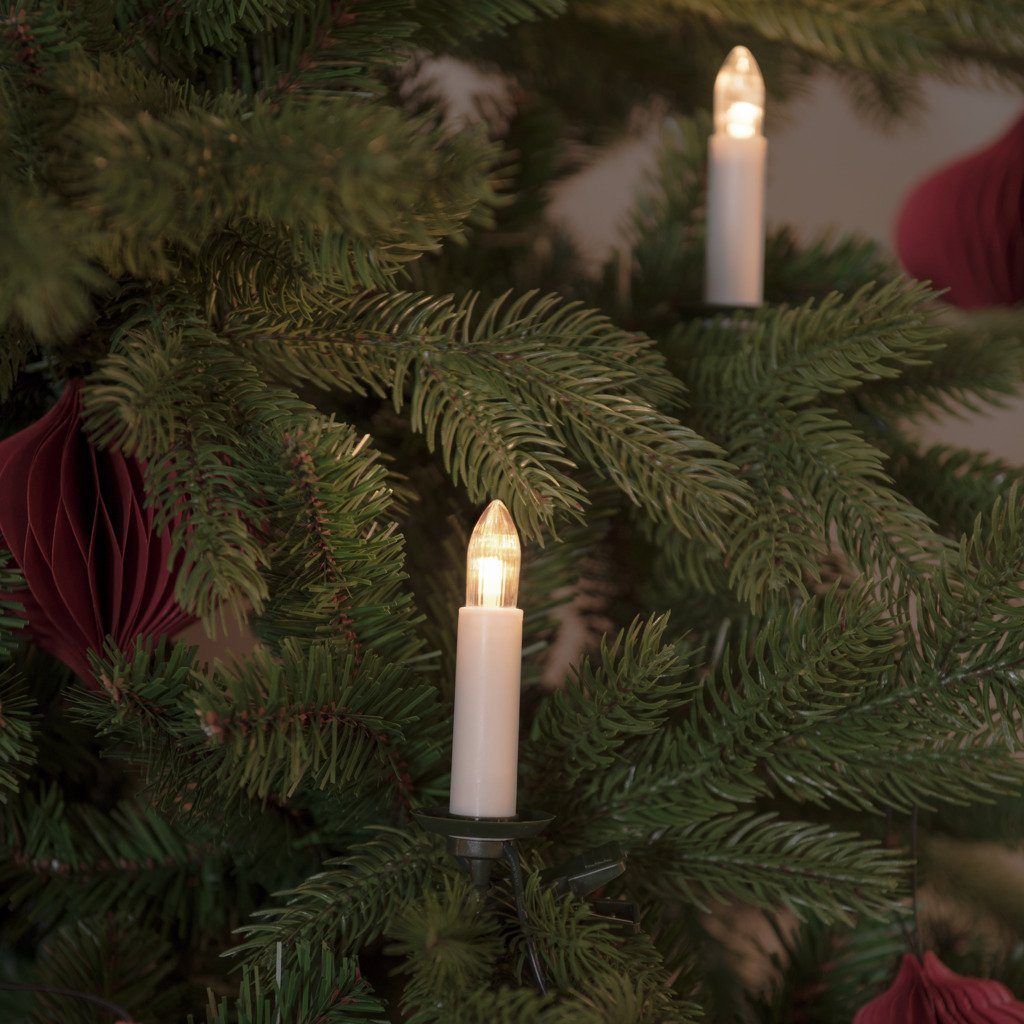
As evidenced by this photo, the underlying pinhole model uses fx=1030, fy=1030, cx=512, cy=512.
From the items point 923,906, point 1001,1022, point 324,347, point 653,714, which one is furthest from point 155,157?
point 923,906

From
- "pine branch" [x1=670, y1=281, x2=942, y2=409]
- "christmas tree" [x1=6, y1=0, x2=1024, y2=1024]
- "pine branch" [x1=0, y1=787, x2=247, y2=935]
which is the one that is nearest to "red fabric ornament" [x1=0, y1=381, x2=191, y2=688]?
"christmas tree" [x1=6, y1=0, x2=1024, y2=1024]

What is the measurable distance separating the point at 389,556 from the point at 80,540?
0.10 meters

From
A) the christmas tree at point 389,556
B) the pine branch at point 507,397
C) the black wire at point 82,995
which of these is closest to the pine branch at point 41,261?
the christmas tree at point 389,556

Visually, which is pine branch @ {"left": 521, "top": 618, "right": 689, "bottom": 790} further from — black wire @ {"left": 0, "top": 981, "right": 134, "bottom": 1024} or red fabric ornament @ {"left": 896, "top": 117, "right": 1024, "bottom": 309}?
red fabric ornament @ {"left": 896, "top": 117, "right": 1024, "bottom": 309}

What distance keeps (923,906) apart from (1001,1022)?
0.55 feet

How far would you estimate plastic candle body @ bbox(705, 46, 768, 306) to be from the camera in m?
0.46

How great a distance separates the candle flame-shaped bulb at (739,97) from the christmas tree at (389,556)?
0.02 meters

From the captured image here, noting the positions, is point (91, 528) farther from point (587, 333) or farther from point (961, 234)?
point (961, 234)

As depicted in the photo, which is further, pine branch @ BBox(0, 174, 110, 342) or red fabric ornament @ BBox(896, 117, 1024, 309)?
red fabric ornament @ BBox(896, 117, 1024, 309)

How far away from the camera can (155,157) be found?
0.25m

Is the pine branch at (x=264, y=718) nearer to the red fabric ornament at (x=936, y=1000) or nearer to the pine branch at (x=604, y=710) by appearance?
the pine branch at (x=604, y=710)

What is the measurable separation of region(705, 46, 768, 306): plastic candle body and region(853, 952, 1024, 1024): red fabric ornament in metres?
0.28

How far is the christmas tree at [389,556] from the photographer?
29cm

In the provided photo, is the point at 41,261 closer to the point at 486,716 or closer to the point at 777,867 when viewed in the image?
the point at 486,716
